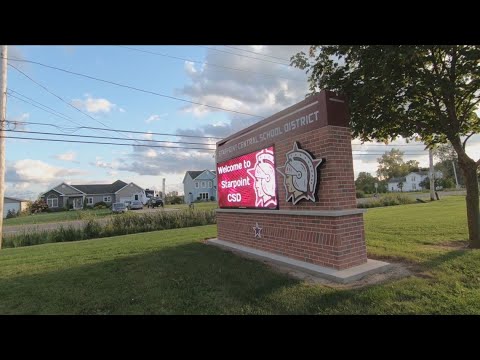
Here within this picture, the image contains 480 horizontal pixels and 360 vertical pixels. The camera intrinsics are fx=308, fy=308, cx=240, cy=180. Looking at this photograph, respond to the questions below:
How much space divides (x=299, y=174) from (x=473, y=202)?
14.3ft

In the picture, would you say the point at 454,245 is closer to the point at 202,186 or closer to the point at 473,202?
the point at 473,202

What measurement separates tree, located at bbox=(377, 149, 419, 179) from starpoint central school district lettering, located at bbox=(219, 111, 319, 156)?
85.8 metres

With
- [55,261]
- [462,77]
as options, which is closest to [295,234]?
[462,77]

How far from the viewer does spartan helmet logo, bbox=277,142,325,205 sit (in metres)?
6.24

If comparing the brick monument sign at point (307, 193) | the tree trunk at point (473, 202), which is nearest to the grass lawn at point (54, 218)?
the brick monument sign at point (307, 193)

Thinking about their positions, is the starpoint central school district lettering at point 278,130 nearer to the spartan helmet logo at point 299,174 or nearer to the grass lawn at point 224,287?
the spartan helmet logo at point 299,174

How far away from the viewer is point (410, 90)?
6.42 m

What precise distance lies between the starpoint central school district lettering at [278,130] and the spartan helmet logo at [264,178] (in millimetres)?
405

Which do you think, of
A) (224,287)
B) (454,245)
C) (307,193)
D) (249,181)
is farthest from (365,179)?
(224,287)

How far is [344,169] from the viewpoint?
6047 millimetres

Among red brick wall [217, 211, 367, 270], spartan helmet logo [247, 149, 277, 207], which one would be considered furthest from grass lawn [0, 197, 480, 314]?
spartan helmet logo [247, 149, 277, 207]

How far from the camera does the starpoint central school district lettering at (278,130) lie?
642 cm
